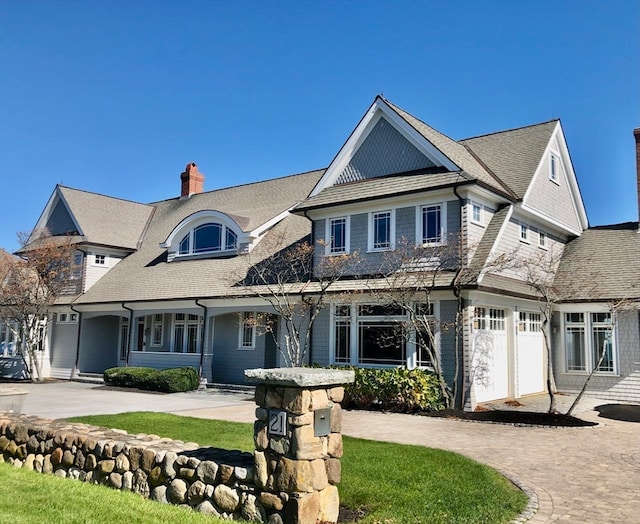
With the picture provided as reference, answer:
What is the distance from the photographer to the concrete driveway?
716 cm

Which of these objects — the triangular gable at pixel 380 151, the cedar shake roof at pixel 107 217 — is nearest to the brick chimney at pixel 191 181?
the cedar shake roof at pixel 107 217

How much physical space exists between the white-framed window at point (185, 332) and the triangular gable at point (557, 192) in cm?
→ 1348

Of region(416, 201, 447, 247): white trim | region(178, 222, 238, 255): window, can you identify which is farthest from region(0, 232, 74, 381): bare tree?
region(416, 201, 447, 247): white trim

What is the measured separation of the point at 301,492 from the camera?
19.0 feet

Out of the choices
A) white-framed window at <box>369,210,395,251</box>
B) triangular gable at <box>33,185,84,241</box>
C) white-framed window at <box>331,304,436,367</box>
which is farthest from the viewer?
triangular gable at <box>33,185,84,241</box>

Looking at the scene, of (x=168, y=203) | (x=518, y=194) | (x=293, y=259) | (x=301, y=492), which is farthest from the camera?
(x=168, y=203)

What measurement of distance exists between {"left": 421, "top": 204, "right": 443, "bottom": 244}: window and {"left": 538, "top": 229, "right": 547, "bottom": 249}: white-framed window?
5.06 m

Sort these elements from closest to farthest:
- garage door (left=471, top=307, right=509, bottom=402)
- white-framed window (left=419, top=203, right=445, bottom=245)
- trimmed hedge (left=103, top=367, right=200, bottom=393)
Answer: garage door (left=471, top=307, right=509, bottom=402)
white-framed window (left=419, top=203, right=445, bottom=245)
trimmed hedge (left=103, top=367, right=200, bottom=393)

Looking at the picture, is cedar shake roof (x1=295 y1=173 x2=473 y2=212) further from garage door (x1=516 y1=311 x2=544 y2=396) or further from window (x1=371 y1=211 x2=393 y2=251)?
garage door (x1=516 y1=311 x2=544 y2=396)

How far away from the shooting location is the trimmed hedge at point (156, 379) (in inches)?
809

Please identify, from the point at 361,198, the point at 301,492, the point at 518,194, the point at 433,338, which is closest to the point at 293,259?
the point at 361,198

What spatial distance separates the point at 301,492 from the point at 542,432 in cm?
798

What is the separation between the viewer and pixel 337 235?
63.0 feet

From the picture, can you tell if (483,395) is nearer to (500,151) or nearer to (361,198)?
(361,198)
